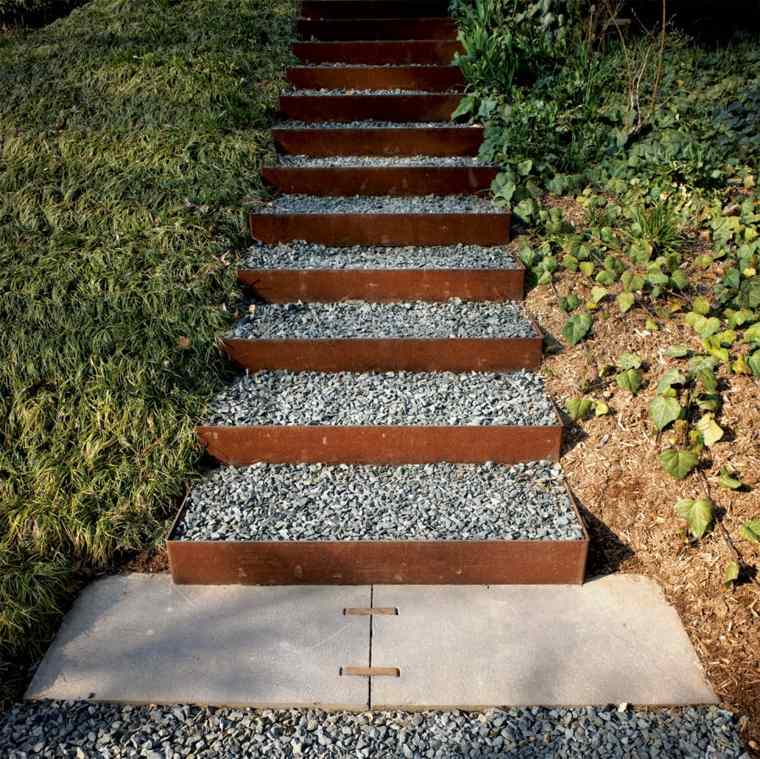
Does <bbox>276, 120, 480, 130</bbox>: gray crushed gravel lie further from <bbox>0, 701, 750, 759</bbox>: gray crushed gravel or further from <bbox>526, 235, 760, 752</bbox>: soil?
<bbox>0, 701, 750, 759</bbox>: gray crushed gravel

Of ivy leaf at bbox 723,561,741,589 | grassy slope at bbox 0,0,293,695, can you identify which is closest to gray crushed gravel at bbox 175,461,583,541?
grassy slope at bbox 0,0,293,695

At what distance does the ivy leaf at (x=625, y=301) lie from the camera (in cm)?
329

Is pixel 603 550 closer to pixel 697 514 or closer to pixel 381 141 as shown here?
pixel 697 514

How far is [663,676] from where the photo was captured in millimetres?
2148

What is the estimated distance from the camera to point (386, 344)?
3232 mm

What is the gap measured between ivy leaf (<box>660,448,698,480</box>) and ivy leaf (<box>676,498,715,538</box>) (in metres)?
0.12

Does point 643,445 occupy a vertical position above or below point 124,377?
below

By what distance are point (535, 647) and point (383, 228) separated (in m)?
2.46

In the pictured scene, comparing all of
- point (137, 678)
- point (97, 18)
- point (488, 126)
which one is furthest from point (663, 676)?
point (97, 18)

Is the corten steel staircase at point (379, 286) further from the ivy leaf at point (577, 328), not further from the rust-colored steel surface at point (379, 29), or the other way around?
the ivy leaf at point (577, 328)

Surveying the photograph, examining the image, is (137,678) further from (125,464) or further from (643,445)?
(643,445)

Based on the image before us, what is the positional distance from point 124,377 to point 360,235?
5.28 ft

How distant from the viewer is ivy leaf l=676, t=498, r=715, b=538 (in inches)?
97.7

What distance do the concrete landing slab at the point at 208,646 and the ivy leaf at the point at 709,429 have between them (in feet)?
4.63
